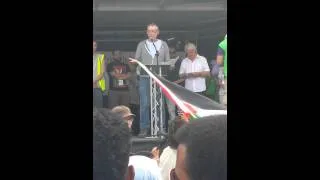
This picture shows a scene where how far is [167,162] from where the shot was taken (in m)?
4.75

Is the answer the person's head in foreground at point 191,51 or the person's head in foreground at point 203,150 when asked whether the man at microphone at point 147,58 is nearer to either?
the person's head in foreground at point 191,51

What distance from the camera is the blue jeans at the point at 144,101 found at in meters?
4.74

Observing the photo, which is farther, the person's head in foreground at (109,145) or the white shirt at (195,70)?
the white shirt at (195,70)

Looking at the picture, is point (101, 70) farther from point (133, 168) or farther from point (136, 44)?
point (133, 168)

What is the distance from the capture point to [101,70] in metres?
4.66

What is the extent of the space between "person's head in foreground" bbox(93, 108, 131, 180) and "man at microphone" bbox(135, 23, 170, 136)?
7.1 inches

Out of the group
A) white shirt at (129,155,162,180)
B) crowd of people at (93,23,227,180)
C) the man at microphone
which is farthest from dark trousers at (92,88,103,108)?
white shirt at (129,155,162,180)

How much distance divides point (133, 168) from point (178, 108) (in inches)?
26.1

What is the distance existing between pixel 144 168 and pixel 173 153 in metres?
0.29

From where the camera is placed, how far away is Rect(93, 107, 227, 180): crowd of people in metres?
4.66

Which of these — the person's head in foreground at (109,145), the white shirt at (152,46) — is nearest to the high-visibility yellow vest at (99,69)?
the person's head in foreground at (109,145)

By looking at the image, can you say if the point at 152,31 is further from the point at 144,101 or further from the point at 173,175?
the point at 173,175

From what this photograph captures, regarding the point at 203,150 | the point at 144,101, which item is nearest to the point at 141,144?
the point at 144,101
